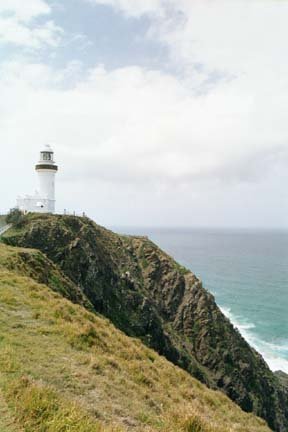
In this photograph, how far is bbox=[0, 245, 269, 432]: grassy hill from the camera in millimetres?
6301

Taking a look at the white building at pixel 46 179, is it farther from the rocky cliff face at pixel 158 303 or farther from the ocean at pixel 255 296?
the ocean at pixel 255 296

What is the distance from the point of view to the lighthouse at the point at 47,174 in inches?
1801

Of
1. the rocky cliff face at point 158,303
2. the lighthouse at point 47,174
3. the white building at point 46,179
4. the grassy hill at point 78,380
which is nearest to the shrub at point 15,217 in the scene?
the rocky cliff face at point 158,303

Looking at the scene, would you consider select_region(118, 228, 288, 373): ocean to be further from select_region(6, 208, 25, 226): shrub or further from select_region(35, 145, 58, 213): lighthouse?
select_region(6, 208, 25, 226): shrub

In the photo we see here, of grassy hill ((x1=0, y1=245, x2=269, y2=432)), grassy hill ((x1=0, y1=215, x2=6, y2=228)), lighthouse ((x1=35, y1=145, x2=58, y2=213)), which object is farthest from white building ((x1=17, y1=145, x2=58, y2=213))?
grassy hill ((x1=0, y1=245, x2=269, y2=432))

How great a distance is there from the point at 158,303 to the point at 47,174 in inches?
897

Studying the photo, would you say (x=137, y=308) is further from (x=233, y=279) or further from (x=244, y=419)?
(x=233, y=279)

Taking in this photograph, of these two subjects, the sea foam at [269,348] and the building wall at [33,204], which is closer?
the building wall at [33,204]

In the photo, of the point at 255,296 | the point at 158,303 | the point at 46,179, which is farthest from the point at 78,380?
the point at 255,296

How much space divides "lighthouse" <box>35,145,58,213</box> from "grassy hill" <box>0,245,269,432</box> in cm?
2879

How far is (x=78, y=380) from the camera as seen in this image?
8.93 metres

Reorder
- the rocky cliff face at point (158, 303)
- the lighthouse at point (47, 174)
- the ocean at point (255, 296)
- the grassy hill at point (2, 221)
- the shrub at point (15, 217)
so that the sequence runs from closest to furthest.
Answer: the rocky cliff face at point (158, 303)
the shrub at point (15, 217)
the grassy hill at point (2, 221)
the lighthouse at point (47, 174)
the ocean at point (255, 296)

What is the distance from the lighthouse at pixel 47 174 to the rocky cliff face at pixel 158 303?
597 centimetres

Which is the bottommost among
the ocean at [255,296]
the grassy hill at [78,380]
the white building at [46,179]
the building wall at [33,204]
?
the ocean at [255,296]
